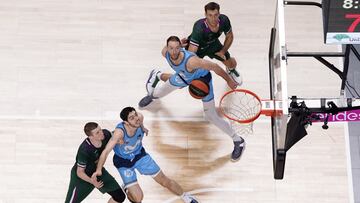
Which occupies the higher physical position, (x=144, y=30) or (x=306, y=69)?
(x=144, y=30)

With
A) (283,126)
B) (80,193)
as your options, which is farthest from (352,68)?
(80,193)

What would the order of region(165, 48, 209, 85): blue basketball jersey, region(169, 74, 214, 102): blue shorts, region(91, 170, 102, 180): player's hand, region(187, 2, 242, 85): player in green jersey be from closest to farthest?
region(91, 170, 102, 180): player's hand < region(165, 48, 209, 85): blue basketball jersey < region(187, 2, 242, 85): player in green jersey < region(169, 74, 214, 102): blue shorts

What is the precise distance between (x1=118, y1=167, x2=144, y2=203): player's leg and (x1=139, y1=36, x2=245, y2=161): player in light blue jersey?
125 centimetres

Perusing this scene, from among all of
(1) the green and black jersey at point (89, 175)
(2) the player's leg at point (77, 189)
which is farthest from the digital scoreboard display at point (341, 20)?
(2) the player's leg at point (77, 189)

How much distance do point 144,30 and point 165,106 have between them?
1.30m

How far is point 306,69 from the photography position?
31.4 feet

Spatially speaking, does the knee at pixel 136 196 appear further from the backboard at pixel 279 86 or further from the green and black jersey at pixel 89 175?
the backboard at pixel 279 86

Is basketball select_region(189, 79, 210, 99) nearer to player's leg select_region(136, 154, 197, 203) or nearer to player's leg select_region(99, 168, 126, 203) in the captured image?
player's leg select_region(136, 154, 197, 203)

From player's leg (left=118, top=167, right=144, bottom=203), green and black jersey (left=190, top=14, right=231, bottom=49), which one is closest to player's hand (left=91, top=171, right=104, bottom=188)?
player's leg (left=118, top=167, right=144, bottom=203)

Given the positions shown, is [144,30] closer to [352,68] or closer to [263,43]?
[263,43]

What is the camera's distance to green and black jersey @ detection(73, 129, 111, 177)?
297 inches

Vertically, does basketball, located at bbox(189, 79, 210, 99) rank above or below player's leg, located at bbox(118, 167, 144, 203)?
above

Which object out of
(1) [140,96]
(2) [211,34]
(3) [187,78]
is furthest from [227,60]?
(1) [140,96]

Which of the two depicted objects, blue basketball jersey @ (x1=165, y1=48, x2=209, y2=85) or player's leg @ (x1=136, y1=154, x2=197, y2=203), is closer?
blue basketball jersey @ (x1=165, y1=48, x2=209, y2=85)
